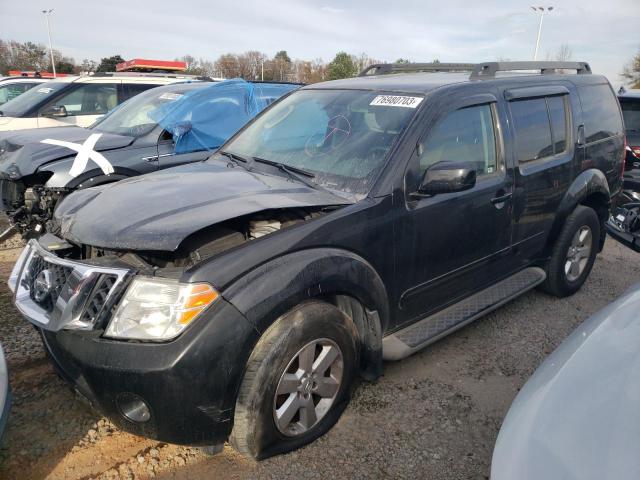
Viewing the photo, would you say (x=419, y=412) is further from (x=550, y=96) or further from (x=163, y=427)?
(x=550, y=96)

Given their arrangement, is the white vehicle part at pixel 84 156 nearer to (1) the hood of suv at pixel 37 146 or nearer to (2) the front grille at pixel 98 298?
(1) the hood of suv at pixel 37 146

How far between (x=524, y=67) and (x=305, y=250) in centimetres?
261

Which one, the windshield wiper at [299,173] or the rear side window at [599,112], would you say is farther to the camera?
the rear side window at [599,112]

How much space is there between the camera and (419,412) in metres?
2.84

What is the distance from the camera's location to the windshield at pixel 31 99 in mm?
7582

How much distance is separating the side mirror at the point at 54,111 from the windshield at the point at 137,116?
74.8 inches

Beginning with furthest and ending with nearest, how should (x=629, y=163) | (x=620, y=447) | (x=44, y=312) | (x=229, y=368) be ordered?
(x=629, y=163)
(x=44, y=312)
(x=229, y=368)
(x=620, y=447)

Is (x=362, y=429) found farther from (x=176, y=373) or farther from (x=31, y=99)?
(x=31, y=99)

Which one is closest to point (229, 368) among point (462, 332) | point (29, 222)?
point (462, 332)

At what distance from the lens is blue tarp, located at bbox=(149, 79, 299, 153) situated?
556cm

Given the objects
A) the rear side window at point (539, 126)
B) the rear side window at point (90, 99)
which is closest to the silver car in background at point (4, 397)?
the rear side window at point (539, 126)

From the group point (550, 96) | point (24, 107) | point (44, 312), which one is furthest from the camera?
point (24, 107)

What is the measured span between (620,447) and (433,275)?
1.64 metres

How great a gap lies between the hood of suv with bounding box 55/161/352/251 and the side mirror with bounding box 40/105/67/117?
5.50 meters
